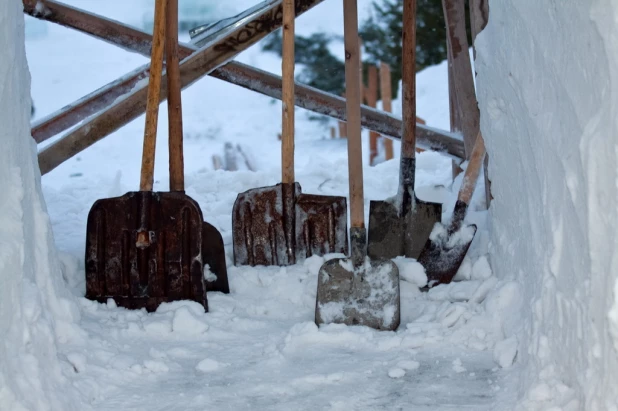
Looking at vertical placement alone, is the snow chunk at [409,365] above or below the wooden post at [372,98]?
below

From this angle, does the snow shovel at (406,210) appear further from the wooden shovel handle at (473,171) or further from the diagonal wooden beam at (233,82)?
the diagonal wooden beam at (233,82)

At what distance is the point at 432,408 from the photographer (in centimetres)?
222

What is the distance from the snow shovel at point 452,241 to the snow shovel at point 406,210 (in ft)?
0.28

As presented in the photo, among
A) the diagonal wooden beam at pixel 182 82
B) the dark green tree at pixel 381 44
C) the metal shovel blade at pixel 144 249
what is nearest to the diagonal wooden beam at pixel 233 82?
the diagonal wooden beam at pixel 182 82

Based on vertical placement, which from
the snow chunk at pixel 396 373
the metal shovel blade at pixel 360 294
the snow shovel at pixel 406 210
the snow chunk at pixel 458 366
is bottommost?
the snow chunk at pixel 396 373

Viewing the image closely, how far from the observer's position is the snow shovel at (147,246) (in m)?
2.90

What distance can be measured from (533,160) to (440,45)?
8.54m

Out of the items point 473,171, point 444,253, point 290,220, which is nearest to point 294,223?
point 290,220

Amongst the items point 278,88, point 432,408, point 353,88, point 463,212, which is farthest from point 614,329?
point 278,88

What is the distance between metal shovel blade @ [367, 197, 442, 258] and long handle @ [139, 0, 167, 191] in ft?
2.75

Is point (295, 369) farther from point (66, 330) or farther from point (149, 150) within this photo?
point (149, 150)

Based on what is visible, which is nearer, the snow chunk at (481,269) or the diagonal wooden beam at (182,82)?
the snow chunk at (481,269)

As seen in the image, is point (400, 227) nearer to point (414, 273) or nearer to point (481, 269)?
point (414, 273)

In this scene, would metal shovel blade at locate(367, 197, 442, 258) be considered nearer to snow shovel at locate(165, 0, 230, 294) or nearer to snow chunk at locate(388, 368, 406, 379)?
snow shovel at locate(165, 0, 230, 294)
